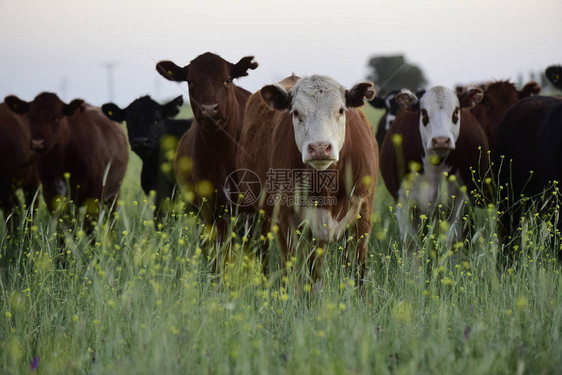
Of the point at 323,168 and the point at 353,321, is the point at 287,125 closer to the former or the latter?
the point at 323,168

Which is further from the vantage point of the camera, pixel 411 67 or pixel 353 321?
pixel 411 67

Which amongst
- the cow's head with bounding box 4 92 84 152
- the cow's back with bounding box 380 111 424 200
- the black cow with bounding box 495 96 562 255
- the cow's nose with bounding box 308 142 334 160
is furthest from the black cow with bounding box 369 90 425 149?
the cow's nose with bounding box 308 142 334 160

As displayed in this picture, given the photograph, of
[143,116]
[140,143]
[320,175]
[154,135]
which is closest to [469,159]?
[320,175]

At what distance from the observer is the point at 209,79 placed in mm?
6352

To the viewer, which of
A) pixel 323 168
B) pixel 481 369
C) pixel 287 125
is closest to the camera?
pixel 481 369

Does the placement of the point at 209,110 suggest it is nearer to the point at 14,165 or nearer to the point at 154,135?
the point at 154,135

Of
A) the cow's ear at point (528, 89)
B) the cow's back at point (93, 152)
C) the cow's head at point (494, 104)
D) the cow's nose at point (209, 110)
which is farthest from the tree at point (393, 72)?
the cow's nose at point (209, 110)

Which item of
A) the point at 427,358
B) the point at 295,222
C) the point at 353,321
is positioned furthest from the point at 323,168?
the point at 427,358

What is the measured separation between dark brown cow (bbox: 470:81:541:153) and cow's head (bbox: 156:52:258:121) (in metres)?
3.41

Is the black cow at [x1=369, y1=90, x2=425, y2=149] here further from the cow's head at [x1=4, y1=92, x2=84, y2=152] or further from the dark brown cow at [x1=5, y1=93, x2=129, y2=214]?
the cow's head at [x1=4, y1=92, x2=84, y2=152]

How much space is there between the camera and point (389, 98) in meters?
11.9

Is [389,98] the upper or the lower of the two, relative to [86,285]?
upper

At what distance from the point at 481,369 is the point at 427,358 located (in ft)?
1.58

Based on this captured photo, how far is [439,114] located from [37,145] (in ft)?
15.1
